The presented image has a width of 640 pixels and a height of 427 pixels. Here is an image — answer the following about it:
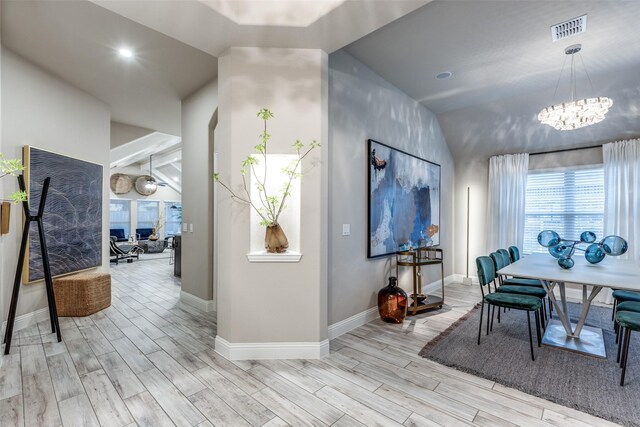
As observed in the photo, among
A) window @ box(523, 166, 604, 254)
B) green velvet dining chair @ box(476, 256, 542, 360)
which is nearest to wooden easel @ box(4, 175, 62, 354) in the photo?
green velvet dining chair @ box(476, 256, 542, 360)

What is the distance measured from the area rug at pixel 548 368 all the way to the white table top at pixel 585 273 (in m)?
0.70

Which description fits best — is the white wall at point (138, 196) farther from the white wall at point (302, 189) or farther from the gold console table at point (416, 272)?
the gold console table at point (416, 272)

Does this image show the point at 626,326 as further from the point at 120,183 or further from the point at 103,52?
the point at 120,183

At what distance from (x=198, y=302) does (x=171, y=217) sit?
9.24 meters

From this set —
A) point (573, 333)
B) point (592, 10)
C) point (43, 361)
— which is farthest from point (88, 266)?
point (592, 10)

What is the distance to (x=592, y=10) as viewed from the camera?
247 cm

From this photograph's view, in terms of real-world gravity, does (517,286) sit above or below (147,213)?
below

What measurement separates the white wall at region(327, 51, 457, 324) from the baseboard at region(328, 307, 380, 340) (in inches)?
2.1

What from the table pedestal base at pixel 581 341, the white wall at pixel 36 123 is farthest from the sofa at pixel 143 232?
the table pedestal base at pixel 581 341

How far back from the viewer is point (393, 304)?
132 inches

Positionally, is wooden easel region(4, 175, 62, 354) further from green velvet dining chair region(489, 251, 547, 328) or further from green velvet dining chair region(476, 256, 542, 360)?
green velvet dining chair region(489, 251, 547, 328)

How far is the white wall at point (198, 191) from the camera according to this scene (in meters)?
3.84

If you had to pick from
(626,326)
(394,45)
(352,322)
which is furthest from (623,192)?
(352,322)

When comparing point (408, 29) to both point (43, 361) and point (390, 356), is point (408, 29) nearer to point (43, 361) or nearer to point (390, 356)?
point (390, 356)
